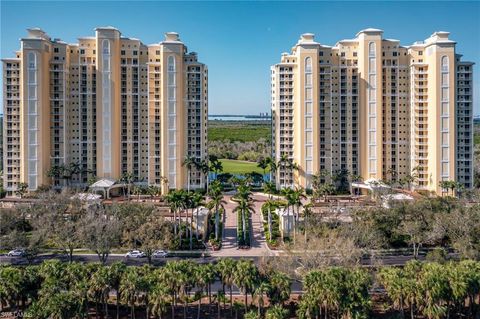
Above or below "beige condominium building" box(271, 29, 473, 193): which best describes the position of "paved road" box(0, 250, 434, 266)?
below

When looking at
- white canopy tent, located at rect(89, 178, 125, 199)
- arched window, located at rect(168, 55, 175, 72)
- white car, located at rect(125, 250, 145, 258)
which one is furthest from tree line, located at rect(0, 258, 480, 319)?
arched window, located at rect(168, 55, 175, 72)

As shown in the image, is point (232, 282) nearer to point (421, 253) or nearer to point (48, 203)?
point (421, 253)

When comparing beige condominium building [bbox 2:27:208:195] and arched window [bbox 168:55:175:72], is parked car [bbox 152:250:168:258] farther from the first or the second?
arched window [bbox 168:55:175:72]

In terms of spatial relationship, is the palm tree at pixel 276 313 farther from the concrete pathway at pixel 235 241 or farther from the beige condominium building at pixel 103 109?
the beige condominium building at pixel 103 109

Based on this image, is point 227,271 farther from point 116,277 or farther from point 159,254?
point 159,254

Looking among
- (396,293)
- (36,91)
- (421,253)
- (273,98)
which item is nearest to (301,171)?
(273,98)

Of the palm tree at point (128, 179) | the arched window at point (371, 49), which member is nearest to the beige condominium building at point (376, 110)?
the arched window at point (371, 49)

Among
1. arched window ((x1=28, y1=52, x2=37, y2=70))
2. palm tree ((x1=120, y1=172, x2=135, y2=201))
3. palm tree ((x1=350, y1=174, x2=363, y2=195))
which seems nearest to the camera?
arched window ((x1=28, y1=52, x2=37, y2=70))

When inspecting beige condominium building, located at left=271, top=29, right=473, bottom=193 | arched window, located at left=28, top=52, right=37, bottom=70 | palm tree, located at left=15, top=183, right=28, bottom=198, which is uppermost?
arched window, located at left=28, top=52, right=37, bottom=70
